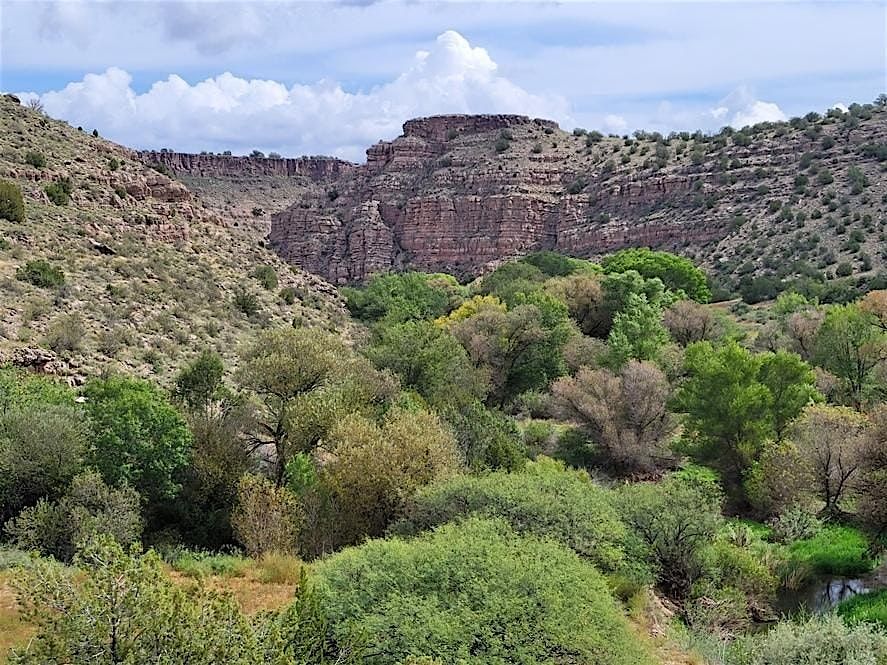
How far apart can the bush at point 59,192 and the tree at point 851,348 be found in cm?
3448

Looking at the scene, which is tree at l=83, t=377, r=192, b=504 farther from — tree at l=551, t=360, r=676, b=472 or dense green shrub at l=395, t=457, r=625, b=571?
tree at l=551, t=360, r=676, b=472

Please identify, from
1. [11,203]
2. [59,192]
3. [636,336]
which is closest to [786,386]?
[636,336]

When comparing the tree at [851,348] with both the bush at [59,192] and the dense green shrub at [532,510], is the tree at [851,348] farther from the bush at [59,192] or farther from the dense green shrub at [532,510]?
the bush at [59,192]

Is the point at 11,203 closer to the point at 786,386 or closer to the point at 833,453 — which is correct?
the point at 786,386

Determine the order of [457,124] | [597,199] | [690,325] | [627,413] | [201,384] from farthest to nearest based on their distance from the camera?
[457,124] → [597,199] → [690,325] → [627,413] → [201,384]

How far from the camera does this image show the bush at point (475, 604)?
1091 centimetres

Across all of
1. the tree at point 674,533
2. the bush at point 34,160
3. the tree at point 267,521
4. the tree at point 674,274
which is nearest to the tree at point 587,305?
the tree at point 674,274

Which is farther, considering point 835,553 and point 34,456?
point 835,553

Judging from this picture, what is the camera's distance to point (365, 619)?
1120 cm

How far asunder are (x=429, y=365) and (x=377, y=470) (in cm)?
1198

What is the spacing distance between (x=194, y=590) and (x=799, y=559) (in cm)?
1810

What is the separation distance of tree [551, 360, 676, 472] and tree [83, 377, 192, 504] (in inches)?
628

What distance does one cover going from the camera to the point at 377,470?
57.7 ft

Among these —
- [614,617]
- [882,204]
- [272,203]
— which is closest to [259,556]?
[614,617]
